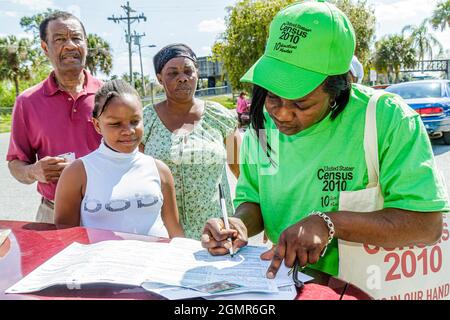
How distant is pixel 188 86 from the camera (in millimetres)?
2783

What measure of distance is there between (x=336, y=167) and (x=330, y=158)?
3 cm

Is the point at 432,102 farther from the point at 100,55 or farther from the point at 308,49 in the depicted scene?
the point at 100,55

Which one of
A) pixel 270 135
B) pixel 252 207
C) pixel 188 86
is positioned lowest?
pixel 252 207

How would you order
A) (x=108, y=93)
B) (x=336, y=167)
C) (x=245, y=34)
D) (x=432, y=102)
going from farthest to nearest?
(x=245, y=34) → (x=432, y=102) → (x=108, y=93) → (x=336, y=167)

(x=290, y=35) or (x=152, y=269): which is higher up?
(x=290, y=35)

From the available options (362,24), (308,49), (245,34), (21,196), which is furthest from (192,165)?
(362,24)

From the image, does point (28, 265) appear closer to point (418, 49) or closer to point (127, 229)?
point (127, 229)

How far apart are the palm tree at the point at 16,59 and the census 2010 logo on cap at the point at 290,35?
121 ft

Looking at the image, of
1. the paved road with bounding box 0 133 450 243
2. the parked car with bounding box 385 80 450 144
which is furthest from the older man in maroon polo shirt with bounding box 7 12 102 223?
the parked car with bounding box 385 80 450 144

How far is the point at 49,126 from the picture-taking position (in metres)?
2.55

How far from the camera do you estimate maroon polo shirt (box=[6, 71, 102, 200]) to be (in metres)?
2.54

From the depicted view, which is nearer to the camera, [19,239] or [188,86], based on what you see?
[19,239]
